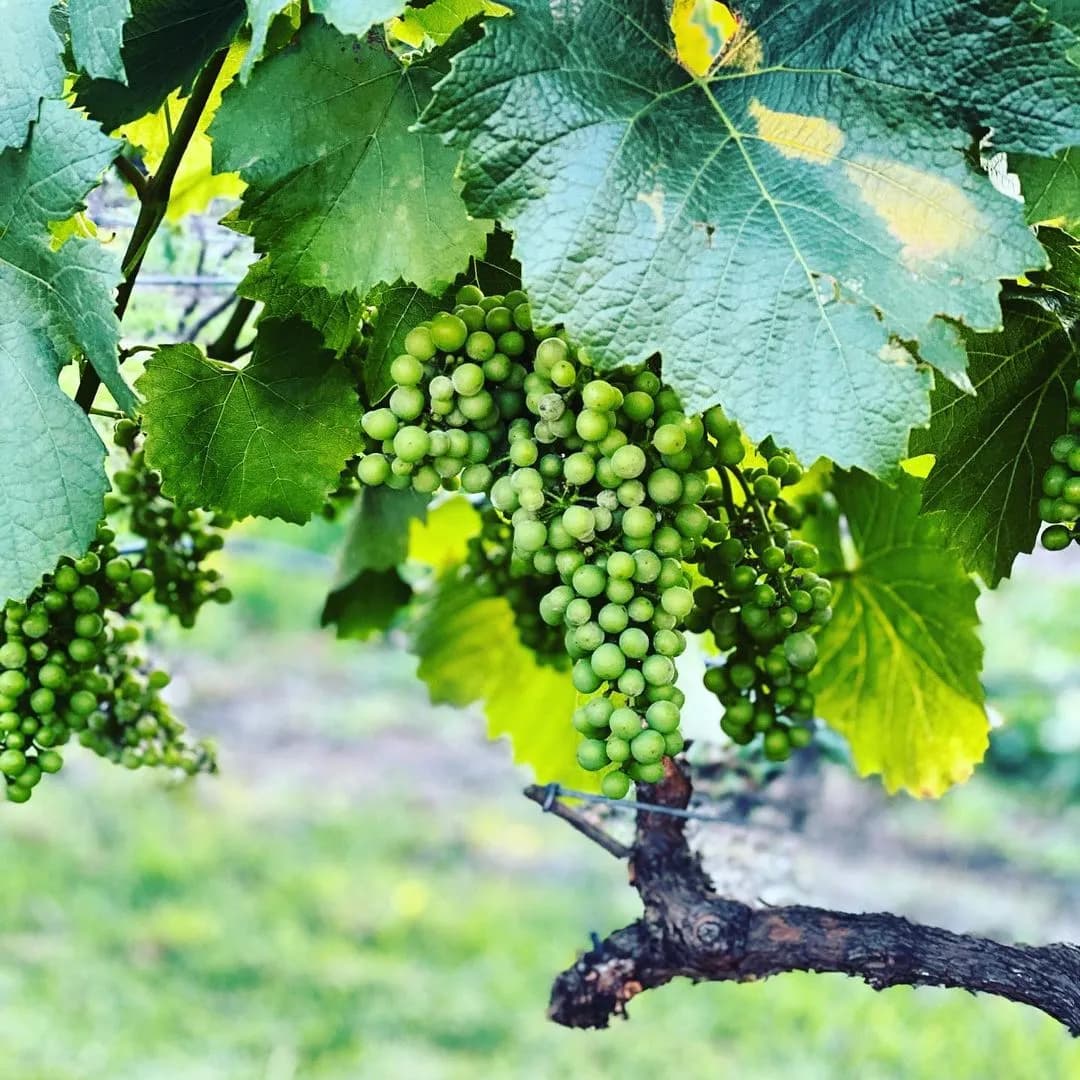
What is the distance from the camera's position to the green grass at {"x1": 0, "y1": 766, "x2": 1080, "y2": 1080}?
292 cm

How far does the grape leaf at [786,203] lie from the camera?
Result: 622mm

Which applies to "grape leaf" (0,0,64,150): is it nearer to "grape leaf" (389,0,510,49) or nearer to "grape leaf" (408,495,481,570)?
"grape leaf" (389,0,510,49)

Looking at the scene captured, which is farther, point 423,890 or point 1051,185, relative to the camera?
point 423,890

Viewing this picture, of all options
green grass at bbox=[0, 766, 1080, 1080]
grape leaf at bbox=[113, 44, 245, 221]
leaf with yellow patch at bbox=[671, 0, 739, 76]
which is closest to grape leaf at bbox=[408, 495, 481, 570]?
grape leaf at bbox=[113, 44, 245, 221]

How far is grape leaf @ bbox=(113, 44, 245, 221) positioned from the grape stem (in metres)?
0.01

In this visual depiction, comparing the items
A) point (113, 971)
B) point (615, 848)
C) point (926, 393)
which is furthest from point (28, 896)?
point (926, 393)

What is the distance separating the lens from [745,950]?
962 mm

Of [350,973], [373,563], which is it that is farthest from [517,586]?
[350,973]

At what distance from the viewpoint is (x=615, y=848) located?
1.05m

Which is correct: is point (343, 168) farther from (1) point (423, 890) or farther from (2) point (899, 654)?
(1) point (423, 890)

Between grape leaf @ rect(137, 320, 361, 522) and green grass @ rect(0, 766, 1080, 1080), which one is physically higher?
green grass @ rect(0, 766, 1080, 1080)

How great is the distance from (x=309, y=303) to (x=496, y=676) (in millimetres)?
667

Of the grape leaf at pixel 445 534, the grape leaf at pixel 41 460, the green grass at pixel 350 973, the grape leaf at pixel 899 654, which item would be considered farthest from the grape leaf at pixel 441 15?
the green grass at pixel 350 973

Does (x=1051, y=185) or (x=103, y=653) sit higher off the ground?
(x=1051, y=185)
